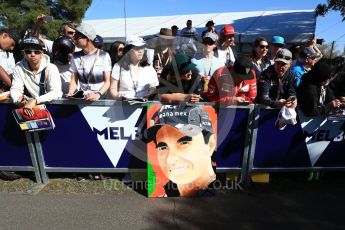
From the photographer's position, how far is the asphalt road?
139 inches

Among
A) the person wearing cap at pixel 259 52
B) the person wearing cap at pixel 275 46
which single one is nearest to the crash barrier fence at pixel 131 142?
the person wearing cap at pixel 259 52

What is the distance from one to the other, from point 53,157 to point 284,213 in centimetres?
294

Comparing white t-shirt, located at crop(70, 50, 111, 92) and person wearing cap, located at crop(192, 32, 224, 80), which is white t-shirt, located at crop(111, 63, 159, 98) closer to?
white t-shirt, located at crop(70, 50, 111, 92)

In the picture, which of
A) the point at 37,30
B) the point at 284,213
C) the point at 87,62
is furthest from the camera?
the point at 37,30

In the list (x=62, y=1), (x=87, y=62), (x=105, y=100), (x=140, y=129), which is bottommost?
(x=140, y=129)

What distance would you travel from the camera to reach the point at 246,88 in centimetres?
410

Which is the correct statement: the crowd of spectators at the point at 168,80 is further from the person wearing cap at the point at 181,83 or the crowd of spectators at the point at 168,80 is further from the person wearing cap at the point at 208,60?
the person wearing cap at the point at 208,60

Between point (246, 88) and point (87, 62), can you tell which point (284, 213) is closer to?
point (246, 88)

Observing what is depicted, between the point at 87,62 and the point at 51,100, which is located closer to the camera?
the point at 51,100

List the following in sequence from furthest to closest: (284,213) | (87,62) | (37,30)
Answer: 1. (37,30)
2. (87,62)
3. (284,213)

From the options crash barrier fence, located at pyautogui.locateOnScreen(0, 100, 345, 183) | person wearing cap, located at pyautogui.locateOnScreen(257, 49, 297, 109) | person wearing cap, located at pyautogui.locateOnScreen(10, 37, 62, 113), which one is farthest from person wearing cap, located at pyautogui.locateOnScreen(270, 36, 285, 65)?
person wearing cap, located at pyautogui.locateOnScreen(10, 37, 62, 113)

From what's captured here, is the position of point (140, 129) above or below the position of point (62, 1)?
below

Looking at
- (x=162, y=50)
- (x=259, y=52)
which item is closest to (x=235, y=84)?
(x=259, y=52)

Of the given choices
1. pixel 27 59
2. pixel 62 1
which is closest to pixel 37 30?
pixel 27 59
